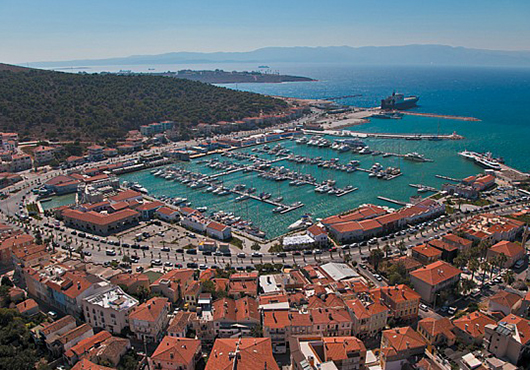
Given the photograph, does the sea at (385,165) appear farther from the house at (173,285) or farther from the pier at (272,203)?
the house at (173,285)

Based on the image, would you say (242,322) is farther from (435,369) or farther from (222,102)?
(222,102)

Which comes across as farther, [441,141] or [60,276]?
[441,141]

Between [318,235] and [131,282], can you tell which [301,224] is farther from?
[131,282]

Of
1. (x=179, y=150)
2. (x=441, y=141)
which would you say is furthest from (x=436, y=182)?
(x=179, y=150)

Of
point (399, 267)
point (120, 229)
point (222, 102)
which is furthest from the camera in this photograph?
point (222, 102)

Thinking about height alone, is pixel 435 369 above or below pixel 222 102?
below

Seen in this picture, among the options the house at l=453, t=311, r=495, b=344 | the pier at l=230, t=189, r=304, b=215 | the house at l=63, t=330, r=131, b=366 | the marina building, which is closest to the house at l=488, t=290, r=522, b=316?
the house at l=453, t=311, r=495, b=344
